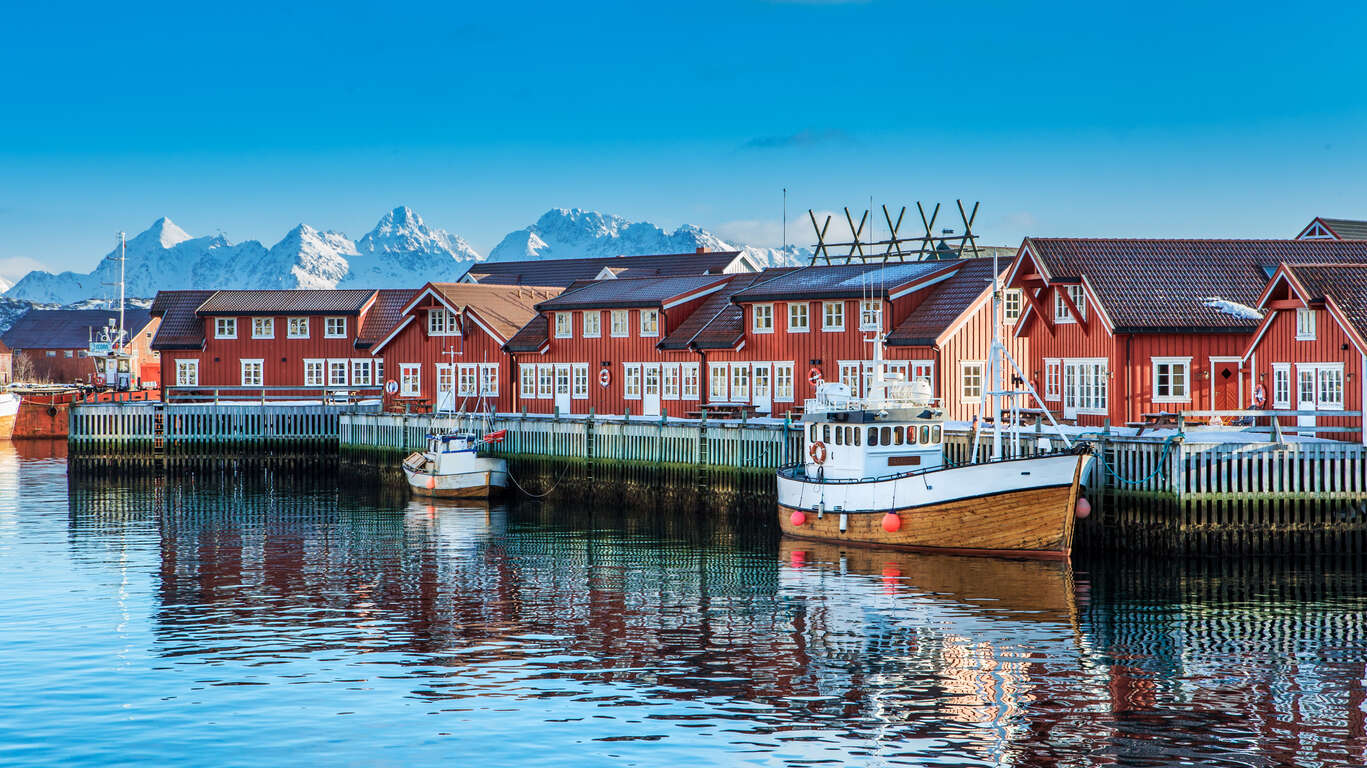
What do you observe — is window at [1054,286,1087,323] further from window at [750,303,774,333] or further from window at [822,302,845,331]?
window at [750,303,774,333]

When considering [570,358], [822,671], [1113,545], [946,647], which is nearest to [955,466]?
[1113,545]

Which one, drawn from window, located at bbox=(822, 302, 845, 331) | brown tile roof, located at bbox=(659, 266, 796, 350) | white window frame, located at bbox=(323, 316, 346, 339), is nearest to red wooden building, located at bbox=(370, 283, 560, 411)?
white window frame, located at bbox=(323, 316, 346, 339)

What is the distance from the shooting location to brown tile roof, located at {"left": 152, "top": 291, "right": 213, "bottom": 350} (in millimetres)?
78188

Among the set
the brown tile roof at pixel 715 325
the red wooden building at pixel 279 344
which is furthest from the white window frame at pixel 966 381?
the red wooden building at pixel 279 344

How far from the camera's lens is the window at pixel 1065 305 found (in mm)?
46719

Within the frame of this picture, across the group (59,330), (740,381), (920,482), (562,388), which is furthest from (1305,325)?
(59,330)

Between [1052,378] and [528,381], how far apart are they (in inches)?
1005

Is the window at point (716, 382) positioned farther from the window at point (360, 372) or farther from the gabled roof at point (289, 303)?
the gabled roof at point (289, 303)

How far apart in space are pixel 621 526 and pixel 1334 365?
20.7 meters

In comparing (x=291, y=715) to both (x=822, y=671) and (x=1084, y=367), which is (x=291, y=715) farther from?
(x=1084, y=367)

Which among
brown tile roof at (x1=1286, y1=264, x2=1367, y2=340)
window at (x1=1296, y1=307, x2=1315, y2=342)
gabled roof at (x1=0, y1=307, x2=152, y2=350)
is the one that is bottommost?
window at (x1=1296, y1=307, x2=1315, y2=342)

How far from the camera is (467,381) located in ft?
225

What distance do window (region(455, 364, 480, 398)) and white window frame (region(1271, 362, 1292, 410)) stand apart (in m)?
37.1

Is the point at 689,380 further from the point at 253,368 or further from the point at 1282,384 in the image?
the point at 253,368
